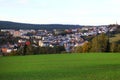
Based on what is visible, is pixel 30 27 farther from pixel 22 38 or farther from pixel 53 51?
pixel 53 51

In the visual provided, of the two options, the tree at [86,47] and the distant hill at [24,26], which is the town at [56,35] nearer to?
the distant hill at [24,26]

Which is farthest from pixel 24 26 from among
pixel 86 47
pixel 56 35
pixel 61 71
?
pixel 61 71

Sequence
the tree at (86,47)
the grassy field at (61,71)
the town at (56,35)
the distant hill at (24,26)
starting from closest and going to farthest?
the grassy field at (61,71)
the tree at (86,47)
the town at (56,35)
the distant hill at (24,26)

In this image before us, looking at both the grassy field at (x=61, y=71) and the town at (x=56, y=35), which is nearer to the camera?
the grassy field at (x=61, y=71)

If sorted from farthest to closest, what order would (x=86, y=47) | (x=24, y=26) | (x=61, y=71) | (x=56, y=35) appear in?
(x=56, y=35), (x=24, y=26), (x=86, y=47), (x=61, y=71)

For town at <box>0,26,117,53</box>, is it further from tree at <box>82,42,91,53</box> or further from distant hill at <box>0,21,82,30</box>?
tree at <box>82,42,91,53</box>

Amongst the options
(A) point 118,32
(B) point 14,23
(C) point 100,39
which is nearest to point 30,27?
(B) point 14,23

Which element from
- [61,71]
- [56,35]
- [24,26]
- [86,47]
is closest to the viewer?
[61,71]

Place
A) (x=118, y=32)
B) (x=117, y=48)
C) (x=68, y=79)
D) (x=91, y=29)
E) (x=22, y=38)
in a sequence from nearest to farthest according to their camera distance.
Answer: (x=68, y=79), (x=117, y=48), (x=22, y=38), (x=118, y=32), (x=91, y=29)

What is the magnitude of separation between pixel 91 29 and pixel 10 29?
74.4ft

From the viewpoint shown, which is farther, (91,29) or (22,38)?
(91,29)

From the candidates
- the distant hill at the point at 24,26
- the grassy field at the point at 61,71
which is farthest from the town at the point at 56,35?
the grassy field at the point at 61,71

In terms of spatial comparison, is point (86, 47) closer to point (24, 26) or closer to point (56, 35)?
point (24, 26)

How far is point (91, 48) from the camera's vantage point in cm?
7006
